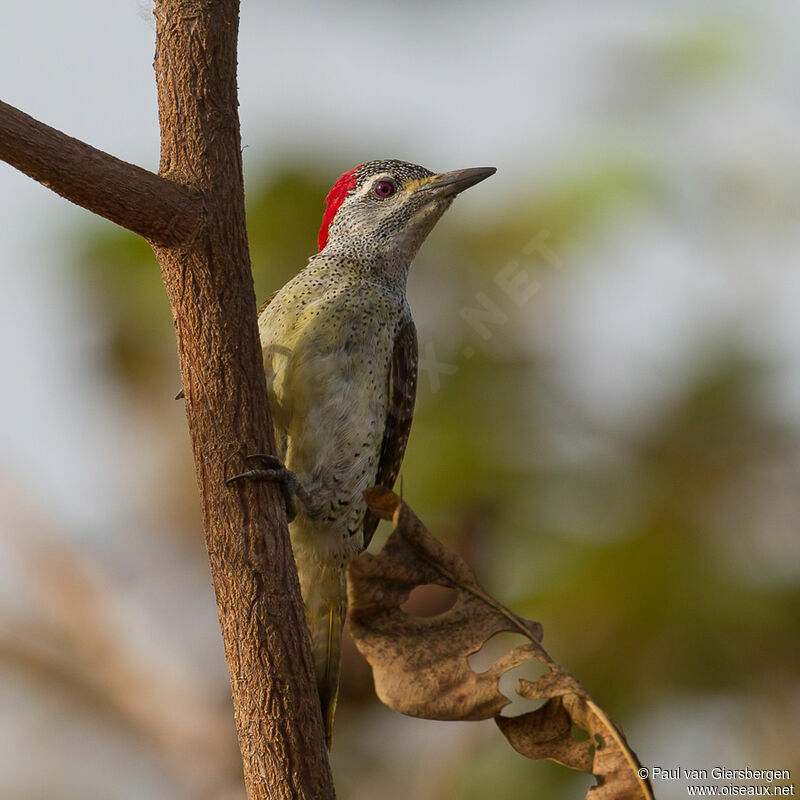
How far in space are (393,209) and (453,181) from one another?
0.84 ft

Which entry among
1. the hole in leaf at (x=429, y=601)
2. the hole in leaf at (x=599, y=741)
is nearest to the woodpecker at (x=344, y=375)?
the hole in leaf at (x=429, y=601)

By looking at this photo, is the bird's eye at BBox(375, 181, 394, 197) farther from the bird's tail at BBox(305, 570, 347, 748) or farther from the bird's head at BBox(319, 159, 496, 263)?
the bird's tail at BBox(305, 570, 347, 748)

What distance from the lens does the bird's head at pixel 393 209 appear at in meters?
3.65

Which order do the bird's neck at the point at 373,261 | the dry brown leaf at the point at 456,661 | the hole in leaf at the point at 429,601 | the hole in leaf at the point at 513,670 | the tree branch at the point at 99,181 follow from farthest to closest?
the hole in leaf at the point at 513,670
the hole in leaf at the point at 429,601
the bird's neck at the point at 373,261
the tree branch at the point at 99,181
the dry brown leaf at the point at 456,661

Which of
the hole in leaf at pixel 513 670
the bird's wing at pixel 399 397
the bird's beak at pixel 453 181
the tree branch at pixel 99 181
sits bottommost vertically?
the hole in leaf at pixel 513 670

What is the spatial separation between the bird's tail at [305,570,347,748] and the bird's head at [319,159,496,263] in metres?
1.15

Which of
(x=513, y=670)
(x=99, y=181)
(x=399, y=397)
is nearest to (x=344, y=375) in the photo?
(x=399, y=397)

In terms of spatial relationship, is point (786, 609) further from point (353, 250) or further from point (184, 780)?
point (184, 780)

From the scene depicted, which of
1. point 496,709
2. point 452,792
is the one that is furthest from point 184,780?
point 496,709

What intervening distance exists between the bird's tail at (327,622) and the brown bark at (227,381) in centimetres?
109

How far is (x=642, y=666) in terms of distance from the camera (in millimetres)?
5082

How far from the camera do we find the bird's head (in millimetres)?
3650

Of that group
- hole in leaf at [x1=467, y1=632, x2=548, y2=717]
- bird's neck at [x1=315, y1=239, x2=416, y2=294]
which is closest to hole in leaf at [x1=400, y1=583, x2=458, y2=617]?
hole in leaf at [x1=467, y1=632, x2=548, y2=717]

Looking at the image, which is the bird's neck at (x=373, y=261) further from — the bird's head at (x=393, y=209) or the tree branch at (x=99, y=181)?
the tree branch at (x=99, y=181)
